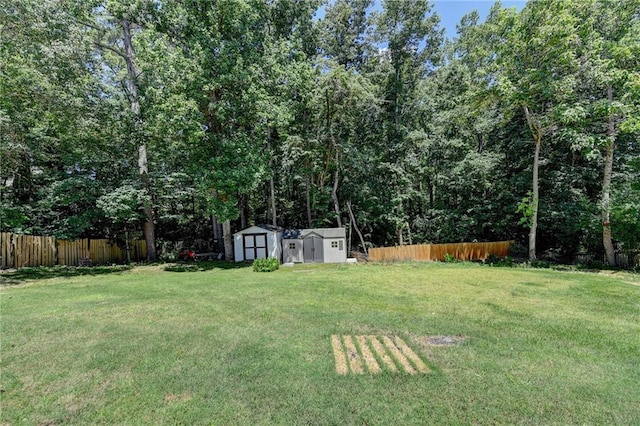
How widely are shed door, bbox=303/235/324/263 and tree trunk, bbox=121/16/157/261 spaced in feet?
27.4

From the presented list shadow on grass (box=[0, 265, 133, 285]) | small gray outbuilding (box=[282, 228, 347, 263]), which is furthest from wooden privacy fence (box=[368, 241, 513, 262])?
shadow on grass (box=[0, 265, 133, 285])

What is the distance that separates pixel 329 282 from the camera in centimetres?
1040

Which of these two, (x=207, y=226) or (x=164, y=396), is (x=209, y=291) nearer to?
(x=164, y=396)

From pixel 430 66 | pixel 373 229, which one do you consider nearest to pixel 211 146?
pixel 373 229

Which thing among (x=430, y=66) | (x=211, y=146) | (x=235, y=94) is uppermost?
(x=430, y=66)

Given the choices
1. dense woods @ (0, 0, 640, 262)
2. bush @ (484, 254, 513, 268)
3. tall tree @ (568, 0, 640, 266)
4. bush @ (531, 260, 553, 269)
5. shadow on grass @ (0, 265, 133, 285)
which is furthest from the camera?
bush @ (484, 254, 513, 268)

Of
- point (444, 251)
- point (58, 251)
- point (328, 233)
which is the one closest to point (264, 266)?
point (328, 233)

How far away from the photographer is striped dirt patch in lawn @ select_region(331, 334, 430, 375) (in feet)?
13.4

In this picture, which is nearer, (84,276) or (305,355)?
(305,355)

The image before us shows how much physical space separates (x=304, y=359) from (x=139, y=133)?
1457 centimetres

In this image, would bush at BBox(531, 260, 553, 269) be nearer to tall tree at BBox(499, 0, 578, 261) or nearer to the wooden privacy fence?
tall tree at BBox(499, 0, 578, 261)

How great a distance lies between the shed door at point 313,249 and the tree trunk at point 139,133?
27.4ft

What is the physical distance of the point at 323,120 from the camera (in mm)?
20469

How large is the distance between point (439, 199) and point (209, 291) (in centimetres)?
1850
